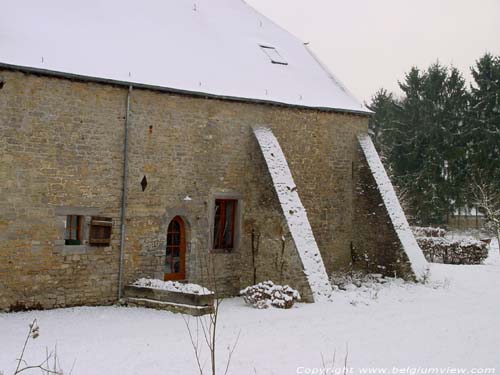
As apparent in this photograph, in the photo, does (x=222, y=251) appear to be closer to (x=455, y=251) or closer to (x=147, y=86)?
(x=147, y=86)

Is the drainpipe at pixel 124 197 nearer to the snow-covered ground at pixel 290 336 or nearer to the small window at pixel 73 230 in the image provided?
the snow-covered ground at pixel 290 336

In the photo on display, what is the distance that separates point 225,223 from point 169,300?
354cm

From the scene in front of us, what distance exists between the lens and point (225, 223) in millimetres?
15039

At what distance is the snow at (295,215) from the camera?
13.5 m

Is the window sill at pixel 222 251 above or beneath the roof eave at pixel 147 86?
beneath

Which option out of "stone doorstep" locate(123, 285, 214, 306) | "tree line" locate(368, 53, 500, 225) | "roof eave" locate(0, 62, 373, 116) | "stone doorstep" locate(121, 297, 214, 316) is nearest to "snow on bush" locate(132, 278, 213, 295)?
"stone doorstep" locate(123, 285, 214, 306)

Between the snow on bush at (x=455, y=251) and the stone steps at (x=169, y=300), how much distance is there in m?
14.2

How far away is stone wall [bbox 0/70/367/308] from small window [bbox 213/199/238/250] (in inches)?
11.7

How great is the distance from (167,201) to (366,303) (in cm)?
540

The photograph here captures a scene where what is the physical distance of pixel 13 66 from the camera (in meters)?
11.4

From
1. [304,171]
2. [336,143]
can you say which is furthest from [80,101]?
[336,143]

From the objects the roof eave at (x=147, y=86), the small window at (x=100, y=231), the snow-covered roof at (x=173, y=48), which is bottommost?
the small window at (x=100, y=231)

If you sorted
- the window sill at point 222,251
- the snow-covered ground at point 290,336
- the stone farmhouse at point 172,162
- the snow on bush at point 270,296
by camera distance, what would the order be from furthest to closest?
the window sill at point 222,251, the snow on bush at point 270,296, the stone farmhouse at point 172,162, the snow-covered ground at point 290,336

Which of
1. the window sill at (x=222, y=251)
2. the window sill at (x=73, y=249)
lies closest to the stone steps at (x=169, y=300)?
the window sill at (x=73, y=249)
